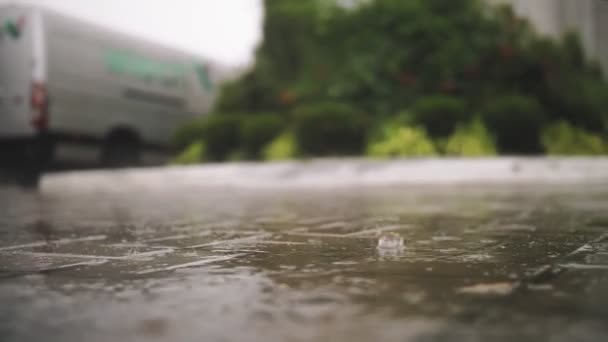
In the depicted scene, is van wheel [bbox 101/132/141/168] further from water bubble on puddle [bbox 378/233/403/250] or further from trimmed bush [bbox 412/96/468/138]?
water bubble on puddle [bbox 378/233/403/250]

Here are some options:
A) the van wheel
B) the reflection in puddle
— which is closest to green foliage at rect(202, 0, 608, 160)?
the van wheel

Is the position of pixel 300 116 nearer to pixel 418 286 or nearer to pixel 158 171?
pixel 158 171

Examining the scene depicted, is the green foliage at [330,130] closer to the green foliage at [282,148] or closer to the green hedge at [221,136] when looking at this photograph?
the green foliage at [282,148]

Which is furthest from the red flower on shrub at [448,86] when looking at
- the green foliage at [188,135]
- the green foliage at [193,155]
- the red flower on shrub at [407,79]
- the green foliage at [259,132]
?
the green foliage at [188,135]

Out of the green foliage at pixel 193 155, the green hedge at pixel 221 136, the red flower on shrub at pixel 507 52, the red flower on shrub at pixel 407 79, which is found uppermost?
the red flower on shrub at pixel 507 52

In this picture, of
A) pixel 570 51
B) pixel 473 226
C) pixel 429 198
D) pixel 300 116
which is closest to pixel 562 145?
pixel 570 51

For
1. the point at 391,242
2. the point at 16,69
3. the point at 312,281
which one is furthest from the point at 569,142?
the point at 16,69
